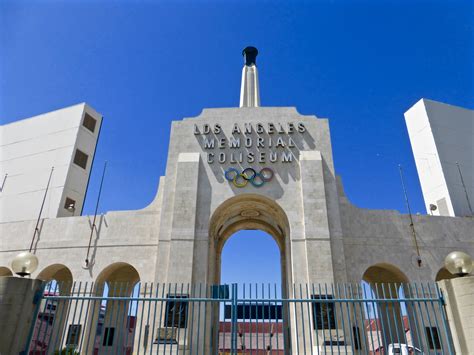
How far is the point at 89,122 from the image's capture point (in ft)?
103

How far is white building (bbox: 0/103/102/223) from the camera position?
2742 centimetres

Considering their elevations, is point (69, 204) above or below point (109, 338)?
above

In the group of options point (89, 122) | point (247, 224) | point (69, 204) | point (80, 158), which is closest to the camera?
point (247, 224)

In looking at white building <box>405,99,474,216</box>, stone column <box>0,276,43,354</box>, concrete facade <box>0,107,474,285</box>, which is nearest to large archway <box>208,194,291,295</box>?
concrete facade <box>0,107,474,285</box>

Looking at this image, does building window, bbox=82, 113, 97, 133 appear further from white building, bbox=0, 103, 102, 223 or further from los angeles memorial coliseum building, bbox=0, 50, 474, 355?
los angeles memorial coliseum building, bbox=0, 50, 474, 355

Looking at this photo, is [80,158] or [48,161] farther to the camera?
[80,158]

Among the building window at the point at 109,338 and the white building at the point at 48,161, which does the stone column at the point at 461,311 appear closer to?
the building window at the point at 109,338

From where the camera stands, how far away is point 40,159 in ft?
96.6

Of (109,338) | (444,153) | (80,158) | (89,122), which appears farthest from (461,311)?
(89,122)

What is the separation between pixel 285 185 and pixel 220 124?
19.0ft

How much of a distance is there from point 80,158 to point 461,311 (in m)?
29.3

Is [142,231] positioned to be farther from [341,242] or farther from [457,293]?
[457,293]

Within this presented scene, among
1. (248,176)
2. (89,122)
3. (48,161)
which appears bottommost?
(248,176)

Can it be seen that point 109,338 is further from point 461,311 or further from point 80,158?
point 461,311
